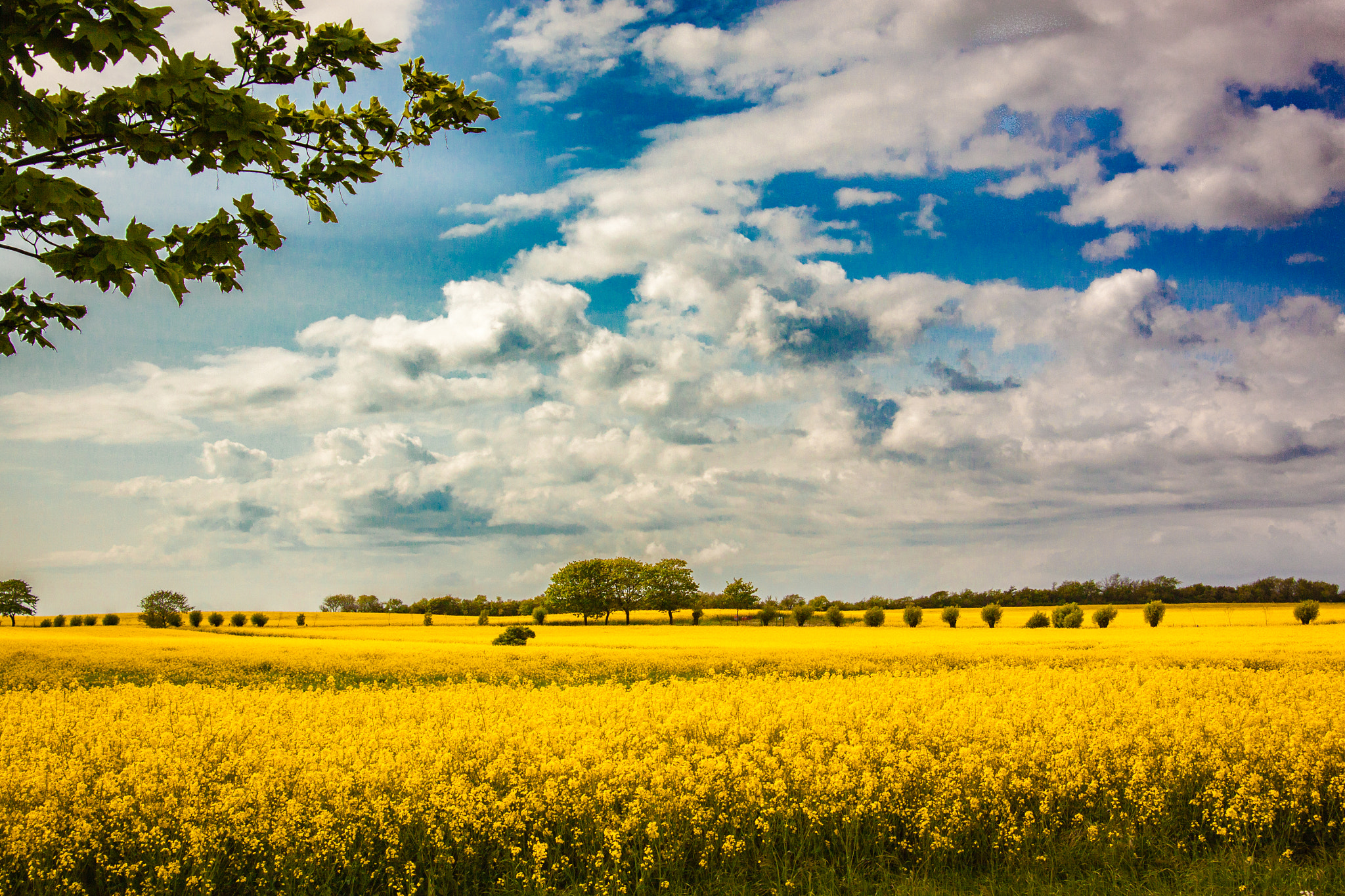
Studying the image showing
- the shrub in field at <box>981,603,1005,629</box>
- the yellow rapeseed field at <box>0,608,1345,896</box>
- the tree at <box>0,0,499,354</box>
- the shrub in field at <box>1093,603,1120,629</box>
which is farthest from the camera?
the shrub in field at <box>981,603,1005,629</box>

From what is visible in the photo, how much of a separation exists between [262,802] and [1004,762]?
7912 millimetres

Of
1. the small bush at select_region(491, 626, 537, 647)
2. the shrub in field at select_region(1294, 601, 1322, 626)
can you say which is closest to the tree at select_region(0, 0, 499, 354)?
the small bush at select_region(491, 626, 537, 647)

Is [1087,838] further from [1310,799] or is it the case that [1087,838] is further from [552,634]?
[552,634]

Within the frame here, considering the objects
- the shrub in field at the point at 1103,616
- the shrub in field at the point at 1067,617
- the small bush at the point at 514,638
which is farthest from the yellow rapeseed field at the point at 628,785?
the shrub in field at the point at 1103,616

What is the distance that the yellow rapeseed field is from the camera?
6.33m

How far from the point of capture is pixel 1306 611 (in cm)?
5019

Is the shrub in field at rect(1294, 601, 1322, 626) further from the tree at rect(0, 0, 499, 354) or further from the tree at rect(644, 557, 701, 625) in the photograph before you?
the tree at rect(0, 0, 499, 354)

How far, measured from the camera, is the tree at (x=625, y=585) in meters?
72.6

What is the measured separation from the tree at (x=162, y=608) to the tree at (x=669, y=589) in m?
44.5

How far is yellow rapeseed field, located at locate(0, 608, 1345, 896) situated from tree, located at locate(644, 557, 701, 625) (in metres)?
62.0

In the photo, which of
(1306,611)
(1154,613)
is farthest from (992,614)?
(1306,611)

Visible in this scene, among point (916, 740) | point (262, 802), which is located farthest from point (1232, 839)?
point (262, 802)

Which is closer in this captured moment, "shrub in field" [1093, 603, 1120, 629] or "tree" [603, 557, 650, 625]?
"shrub in field" [1093, 603, 1120, 629]

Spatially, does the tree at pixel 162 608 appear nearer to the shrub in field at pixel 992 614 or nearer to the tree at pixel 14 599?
the tree at pixel 14 599
